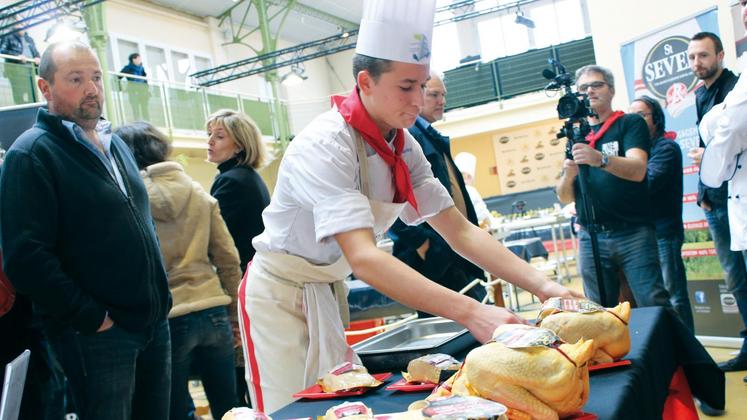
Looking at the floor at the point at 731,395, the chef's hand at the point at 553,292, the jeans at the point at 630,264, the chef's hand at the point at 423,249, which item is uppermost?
the chef's hand at the point at 423,249

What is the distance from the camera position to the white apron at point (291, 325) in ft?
5.22

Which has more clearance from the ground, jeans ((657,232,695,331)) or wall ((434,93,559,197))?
wall ((434,93,559,197))

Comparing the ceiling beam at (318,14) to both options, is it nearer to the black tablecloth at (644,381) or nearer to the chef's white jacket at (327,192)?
the chef's white jacket at (327,192)

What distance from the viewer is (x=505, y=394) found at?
0.91 meters

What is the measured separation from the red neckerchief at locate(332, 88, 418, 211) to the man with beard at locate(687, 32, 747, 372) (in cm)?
234

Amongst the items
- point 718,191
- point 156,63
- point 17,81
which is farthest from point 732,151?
point 156,63

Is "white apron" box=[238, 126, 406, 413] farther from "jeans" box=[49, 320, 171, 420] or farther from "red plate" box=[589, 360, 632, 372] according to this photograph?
"red plate" box=[589, 360, 632, 372]

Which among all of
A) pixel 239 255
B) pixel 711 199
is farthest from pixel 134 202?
pixel 711 199

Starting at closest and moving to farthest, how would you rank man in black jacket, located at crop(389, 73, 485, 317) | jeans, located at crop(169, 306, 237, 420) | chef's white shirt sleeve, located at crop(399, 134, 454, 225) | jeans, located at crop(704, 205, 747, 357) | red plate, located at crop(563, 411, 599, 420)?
red plate, located at crop(563, 411, 599, 420), chef's white shirt sleeve, located at crop(399, 134, 454, 225), jeans, located at crop(169, 306, 237, 420), man in black jacket, located at crop(389, 73, 485, 317), jeans, located at crop(704, 205, 747, 357)

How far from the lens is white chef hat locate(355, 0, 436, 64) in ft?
4.85

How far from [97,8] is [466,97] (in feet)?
26.6

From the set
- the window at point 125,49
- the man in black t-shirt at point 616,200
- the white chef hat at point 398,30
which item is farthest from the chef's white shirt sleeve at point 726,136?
the window at point 125,49

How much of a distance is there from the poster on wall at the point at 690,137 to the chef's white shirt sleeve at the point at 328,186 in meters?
3.34

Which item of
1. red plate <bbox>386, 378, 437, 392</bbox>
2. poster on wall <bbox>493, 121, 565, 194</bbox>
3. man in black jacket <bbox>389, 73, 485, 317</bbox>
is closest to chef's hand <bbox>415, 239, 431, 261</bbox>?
man in black jacket <bbox>389, 73, 485, 317</bbox>
